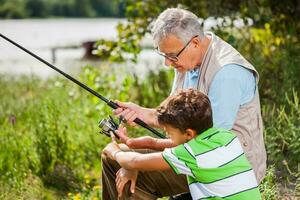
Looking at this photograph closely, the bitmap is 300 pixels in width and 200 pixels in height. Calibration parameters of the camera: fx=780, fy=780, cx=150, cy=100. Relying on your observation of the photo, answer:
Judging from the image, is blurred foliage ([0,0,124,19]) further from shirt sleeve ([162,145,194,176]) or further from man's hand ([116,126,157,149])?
shirt sleeve ([162,145,194,176])

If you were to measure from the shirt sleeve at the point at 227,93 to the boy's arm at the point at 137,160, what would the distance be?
37 centimetres

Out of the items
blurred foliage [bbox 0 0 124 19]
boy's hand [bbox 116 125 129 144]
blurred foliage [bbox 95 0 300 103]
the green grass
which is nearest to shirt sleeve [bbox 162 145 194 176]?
boy's hand [bbox 116 125 129 144]

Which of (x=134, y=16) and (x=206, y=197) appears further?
(x=134, y=16)

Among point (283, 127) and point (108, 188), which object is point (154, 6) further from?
point (108, 188)

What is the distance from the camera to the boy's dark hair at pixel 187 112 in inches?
132

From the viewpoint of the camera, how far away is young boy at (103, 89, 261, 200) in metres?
3.35

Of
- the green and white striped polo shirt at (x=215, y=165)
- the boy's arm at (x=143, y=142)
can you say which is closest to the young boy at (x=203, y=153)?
the green and white striped polo shirt at (x=215, y=165)

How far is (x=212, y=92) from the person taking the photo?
375 centimetres

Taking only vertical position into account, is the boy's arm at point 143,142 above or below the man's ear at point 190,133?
below

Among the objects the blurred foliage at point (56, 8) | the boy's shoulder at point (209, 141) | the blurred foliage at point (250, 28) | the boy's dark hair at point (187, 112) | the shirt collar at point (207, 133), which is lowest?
the blurred foliage at point (56, 8)

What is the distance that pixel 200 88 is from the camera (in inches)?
152

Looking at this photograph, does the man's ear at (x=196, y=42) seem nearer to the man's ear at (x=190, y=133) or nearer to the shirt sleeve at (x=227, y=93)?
the shirt sleeve at (x=227, y=93)

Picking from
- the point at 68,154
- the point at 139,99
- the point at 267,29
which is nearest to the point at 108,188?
the point at 68,154

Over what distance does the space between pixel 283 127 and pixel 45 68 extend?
10639mm
